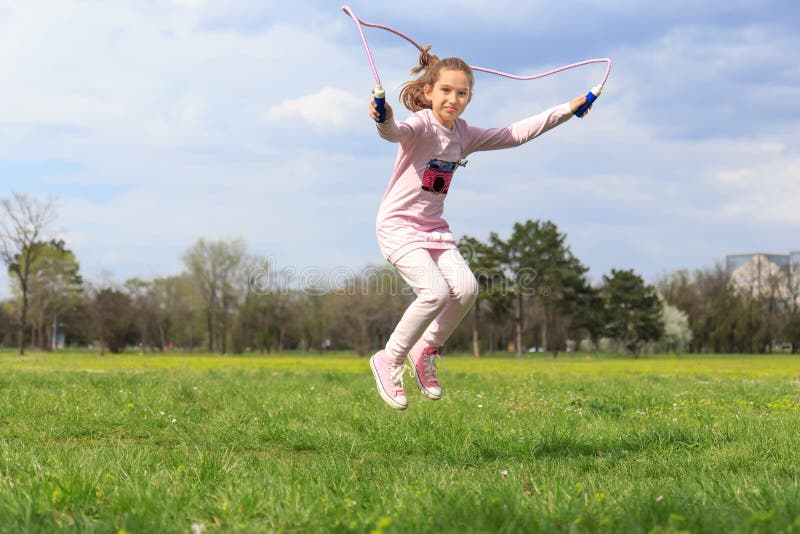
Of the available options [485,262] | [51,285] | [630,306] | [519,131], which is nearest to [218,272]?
[51,285]

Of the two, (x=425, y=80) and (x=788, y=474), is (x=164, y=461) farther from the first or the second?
(x=788, y=474)

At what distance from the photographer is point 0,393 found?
10250 mm

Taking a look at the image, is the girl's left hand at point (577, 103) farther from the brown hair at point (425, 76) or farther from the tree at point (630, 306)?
the tree at point (630, 306)

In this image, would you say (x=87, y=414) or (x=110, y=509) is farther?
(x=87, y=414)

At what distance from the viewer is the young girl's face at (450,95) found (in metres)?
6.25

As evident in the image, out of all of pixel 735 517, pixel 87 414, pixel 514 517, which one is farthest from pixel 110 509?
pixel 87 414

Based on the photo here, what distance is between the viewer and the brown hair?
6352 millimetres

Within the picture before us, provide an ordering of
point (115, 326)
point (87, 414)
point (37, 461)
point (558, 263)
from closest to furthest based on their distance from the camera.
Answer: point (37, 461) → point (87, 414) → point (115, 326) → point (558, 263)

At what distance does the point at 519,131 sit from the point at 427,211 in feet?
4.16

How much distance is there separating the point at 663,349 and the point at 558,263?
107 feet

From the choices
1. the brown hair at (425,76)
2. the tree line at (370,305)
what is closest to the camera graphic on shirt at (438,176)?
the brown hair at (425,76)

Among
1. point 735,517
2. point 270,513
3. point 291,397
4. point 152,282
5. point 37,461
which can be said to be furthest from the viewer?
Result: point 152,282

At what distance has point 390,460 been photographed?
6449 mm

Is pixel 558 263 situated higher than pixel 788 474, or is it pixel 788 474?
pixel 558 263
